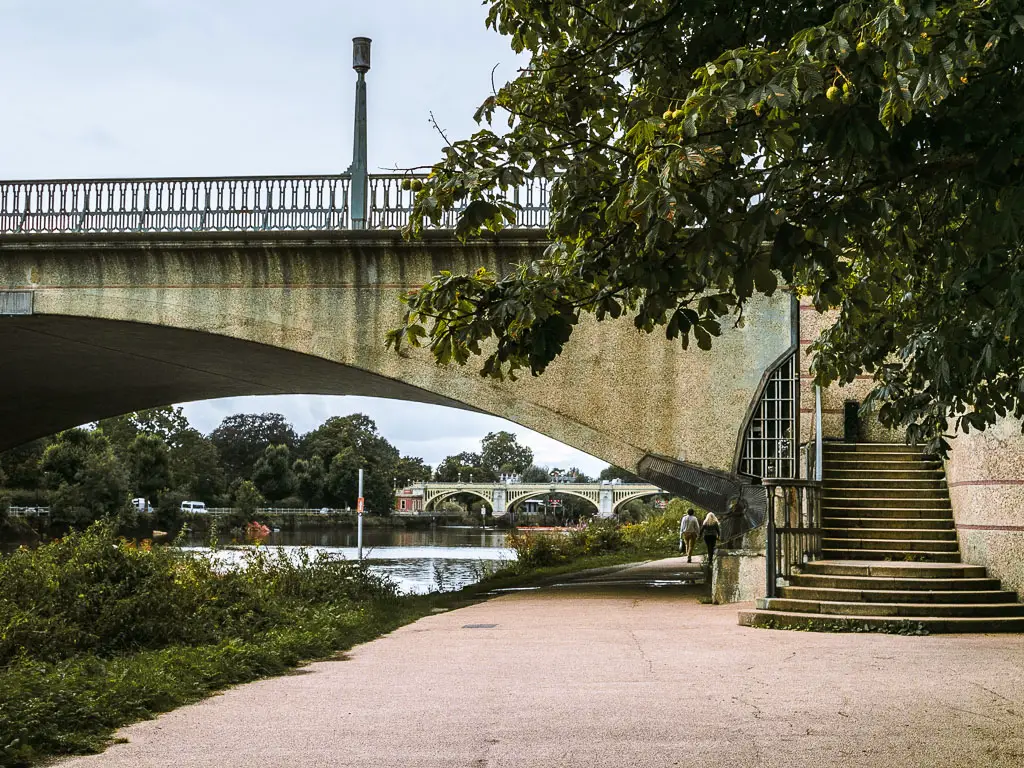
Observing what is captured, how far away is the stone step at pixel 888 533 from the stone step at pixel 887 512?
0.35 meters

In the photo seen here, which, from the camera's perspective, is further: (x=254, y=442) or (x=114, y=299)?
(x=254, y=442)

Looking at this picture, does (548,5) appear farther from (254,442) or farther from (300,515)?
(254,442)

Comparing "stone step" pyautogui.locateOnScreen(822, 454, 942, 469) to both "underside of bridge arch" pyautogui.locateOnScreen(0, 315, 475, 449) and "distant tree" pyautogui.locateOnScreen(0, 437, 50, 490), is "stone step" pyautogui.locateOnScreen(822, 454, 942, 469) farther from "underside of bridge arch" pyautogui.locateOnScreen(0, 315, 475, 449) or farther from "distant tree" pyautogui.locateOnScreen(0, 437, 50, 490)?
"distant tree" pyautogui.locateOnScreen(0, 437, 50, 490)


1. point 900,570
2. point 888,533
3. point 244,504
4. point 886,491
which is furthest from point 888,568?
point 244,504

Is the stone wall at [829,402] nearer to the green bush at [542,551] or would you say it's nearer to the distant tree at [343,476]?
the green bush at [542,551]

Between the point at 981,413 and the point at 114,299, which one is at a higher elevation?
the point at 114,299

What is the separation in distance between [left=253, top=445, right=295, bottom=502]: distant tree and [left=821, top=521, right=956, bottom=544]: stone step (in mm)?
63680

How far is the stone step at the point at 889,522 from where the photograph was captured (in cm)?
1309

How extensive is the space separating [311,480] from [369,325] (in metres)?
60.2

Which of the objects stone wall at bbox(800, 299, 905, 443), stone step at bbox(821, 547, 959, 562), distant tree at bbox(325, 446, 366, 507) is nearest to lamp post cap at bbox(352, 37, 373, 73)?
stone wall at bbox(800, 299, 905, 443)

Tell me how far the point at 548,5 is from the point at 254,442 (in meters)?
83.9

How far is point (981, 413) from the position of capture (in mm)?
7516

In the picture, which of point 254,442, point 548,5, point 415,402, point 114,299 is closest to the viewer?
point 548,5

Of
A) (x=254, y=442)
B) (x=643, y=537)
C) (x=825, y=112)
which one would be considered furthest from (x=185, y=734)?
(x=254, y=442)
